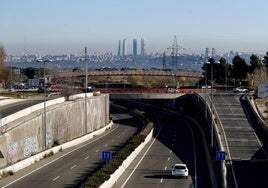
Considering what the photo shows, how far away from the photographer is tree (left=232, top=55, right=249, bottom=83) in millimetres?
129500

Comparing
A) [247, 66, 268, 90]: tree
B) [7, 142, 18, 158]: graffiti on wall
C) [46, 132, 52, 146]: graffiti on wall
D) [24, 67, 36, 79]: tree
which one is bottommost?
[46, 132, 52, 146]: graffiti on wall

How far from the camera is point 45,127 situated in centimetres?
5419

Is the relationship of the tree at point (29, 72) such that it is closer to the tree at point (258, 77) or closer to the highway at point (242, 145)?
the tree at point (258, 77)

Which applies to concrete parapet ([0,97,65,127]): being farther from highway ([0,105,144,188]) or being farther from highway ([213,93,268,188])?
highway ([213,93,268,188])

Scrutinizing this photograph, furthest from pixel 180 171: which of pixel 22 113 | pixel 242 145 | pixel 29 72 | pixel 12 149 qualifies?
pixel 29 72

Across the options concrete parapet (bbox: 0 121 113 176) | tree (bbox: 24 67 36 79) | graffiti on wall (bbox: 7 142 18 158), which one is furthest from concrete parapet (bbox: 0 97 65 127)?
tree (bbox: 24 67 36 79)

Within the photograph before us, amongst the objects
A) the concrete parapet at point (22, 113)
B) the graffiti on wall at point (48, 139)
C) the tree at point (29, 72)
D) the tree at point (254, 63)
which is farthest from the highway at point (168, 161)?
the tree at point (29, 72)

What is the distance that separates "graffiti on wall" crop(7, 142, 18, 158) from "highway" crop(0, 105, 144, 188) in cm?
175

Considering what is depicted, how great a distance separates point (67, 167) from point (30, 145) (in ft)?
21.6

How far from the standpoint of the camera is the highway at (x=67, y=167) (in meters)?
36.8

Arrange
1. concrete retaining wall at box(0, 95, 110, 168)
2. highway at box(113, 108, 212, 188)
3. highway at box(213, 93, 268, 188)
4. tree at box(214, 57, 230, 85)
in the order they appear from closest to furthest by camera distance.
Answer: highway at box(113, 108, 212, 188) → highway at box(213, 93, 268, 188) → concrete retaining wall at box(0, 95, 110, 168) → tree at box(214, 57, 230, 85)

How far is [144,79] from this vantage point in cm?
17850

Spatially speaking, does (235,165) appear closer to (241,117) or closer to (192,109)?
(241,117)

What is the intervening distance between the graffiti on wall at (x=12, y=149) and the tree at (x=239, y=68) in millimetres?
90789
